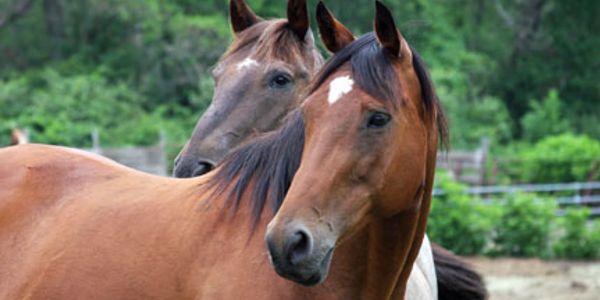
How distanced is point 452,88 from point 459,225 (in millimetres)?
16728

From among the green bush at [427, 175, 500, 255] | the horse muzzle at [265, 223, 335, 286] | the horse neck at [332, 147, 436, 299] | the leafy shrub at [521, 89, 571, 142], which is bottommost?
the leafy shrub at [521, 89, 571, 142]

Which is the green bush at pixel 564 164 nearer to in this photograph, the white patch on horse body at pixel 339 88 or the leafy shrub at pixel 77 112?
the leafy shrub at pixel 77 112

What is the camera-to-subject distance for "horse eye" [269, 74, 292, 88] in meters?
4.12

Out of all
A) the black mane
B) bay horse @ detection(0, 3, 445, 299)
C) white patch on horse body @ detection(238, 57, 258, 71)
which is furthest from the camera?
white patch on horse body @ detection(238, 57, 258, 71)

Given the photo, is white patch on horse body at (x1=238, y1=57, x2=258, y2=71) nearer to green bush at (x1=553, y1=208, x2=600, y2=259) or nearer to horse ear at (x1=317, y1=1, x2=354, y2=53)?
horse ear at (x1=317, y1=1, x2=354, y2=53)

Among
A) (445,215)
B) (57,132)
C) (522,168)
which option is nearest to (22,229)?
(445,215)

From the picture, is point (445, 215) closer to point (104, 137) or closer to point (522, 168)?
point (522, 168)

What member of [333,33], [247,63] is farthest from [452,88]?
[333,33]

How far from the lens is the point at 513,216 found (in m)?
12.9

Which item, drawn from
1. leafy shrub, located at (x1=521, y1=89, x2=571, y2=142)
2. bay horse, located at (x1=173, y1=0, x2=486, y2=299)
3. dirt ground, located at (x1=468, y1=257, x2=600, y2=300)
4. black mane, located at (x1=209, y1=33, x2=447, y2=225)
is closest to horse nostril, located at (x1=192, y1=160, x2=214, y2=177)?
bay horse, located at (x1=173, y1=0, x2=486, y2=299)

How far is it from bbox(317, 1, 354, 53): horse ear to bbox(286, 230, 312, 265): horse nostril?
74 centimetres

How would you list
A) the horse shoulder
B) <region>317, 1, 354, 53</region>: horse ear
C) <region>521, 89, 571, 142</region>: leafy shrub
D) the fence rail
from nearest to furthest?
<region>317, 1, 354, 53</region>: horse ear < the horse shoulder < the fence rail < <region>521, 89, 571, 142</region>: leafy shrub

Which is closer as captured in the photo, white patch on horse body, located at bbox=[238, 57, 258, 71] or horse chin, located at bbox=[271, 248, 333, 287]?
horse chin, located at bbox=[271, 248, 333, 287]

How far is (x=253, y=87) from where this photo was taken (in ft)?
13.5
